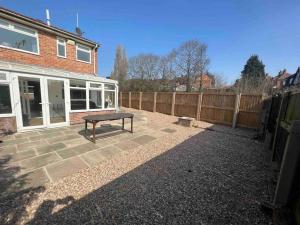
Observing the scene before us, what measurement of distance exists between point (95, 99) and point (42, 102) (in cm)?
308

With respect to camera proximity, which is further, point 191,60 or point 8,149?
point 191,60

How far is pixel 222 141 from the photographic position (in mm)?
6074

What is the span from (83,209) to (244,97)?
30.5 feet

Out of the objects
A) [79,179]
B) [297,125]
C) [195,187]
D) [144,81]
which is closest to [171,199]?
[195,187]

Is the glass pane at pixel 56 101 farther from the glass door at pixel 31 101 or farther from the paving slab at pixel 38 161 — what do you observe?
the paving slab at pixel 38 161

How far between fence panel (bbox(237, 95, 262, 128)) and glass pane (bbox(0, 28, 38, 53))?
12786 millimetres

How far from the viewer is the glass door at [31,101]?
6.43 meters

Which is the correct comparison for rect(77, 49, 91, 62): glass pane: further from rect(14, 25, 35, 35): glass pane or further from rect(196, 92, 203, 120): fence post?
rect(196, 92, 203, 120): fence post

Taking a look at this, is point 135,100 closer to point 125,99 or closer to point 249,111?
point 125,99

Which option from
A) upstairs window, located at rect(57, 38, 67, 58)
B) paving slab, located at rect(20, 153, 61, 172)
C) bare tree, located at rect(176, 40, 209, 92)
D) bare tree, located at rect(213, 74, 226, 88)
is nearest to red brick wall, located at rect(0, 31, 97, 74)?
upstairs window, located at rect(57, 38, 67, 58)

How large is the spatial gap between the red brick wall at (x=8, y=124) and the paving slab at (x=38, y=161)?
3123mm

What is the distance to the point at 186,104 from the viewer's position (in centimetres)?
1104

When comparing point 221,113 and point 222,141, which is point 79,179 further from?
point 221,113

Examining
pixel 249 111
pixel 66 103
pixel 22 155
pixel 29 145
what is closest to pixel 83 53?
pixel 66 103
